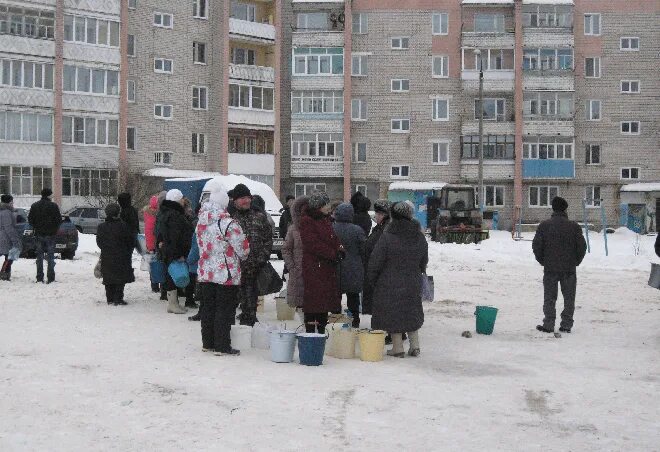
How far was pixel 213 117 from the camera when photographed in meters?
52.1

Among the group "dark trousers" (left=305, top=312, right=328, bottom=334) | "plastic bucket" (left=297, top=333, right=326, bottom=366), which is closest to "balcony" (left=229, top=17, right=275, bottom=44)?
"dark trousers" (left=305, top=312, right=328, bottom=334)

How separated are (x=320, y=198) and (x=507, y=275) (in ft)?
41.8

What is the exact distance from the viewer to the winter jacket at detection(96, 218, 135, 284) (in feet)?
47.1

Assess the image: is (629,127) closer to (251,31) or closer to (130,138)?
(251,31)

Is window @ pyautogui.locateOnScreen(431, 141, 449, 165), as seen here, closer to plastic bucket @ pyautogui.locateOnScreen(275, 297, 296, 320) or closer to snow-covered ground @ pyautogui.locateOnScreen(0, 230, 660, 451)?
snow-covered ground @ pyautogui.locateOnScreen(0, 230, 660, 451)

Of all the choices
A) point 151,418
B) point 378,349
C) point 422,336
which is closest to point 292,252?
point 378,349

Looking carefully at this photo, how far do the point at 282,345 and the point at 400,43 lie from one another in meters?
46.9

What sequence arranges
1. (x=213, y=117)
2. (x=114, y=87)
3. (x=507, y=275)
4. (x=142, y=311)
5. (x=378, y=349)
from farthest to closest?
(x=213, y=117) → (x=114, y=87) → (x=507, y=275) → (x=142, y=311) → (x=378, y=349)

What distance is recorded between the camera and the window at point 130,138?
1959 inches

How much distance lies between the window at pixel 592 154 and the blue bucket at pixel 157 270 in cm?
4309

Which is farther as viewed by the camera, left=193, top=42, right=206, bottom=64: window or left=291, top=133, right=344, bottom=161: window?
left=291, top=133, right=344, bottom=161: window

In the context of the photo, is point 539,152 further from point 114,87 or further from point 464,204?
point 114,87

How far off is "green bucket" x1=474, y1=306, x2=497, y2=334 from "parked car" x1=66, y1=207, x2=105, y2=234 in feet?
97.5

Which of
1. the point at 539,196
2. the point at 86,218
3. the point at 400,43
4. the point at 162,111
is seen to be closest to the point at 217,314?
the point at 86,218
